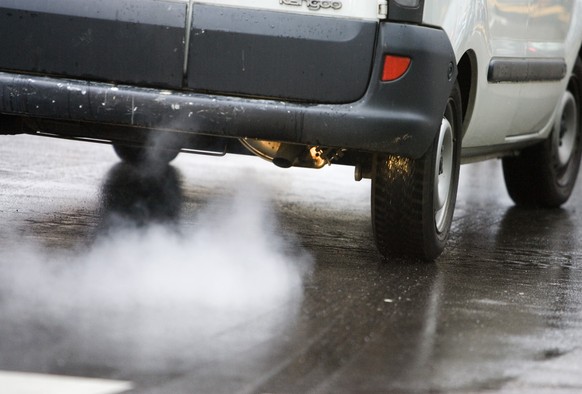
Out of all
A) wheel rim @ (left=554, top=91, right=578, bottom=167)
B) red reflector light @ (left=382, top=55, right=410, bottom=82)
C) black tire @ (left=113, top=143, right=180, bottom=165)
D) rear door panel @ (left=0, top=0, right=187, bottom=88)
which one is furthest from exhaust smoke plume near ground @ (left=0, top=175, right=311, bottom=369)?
wheel rim @ (left=554, top=91, right=578, bottom=167)

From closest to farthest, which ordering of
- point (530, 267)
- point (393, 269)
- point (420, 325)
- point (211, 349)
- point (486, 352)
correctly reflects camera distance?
point (211, 349) < point (486, 352) < point (420, 325) < point (393, 269) < point (530, 267)

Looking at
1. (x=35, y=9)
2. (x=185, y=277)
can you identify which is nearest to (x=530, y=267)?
(x=185, y=277)

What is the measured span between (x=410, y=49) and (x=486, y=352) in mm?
1479

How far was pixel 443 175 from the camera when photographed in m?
6.34

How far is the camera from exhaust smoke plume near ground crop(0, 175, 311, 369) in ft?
13.9

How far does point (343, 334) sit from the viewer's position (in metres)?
4.57

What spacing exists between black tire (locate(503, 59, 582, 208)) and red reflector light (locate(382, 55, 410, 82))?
10.5 ft

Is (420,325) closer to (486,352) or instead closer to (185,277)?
(486,352)

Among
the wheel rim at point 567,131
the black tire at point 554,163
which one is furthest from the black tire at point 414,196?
the wheel rim at point 567,131

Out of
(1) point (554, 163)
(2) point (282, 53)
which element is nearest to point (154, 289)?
(2) point (282, 53)

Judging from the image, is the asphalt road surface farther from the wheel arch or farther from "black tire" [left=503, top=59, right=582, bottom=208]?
the wheel arch

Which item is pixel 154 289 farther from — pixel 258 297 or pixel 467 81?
pixel 467 81

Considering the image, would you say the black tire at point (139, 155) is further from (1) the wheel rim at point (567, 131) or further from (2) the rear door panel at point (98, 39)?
(2) the rear door panel at point (98, 39)

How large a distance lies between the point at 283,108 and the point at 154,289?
0.94 metres
